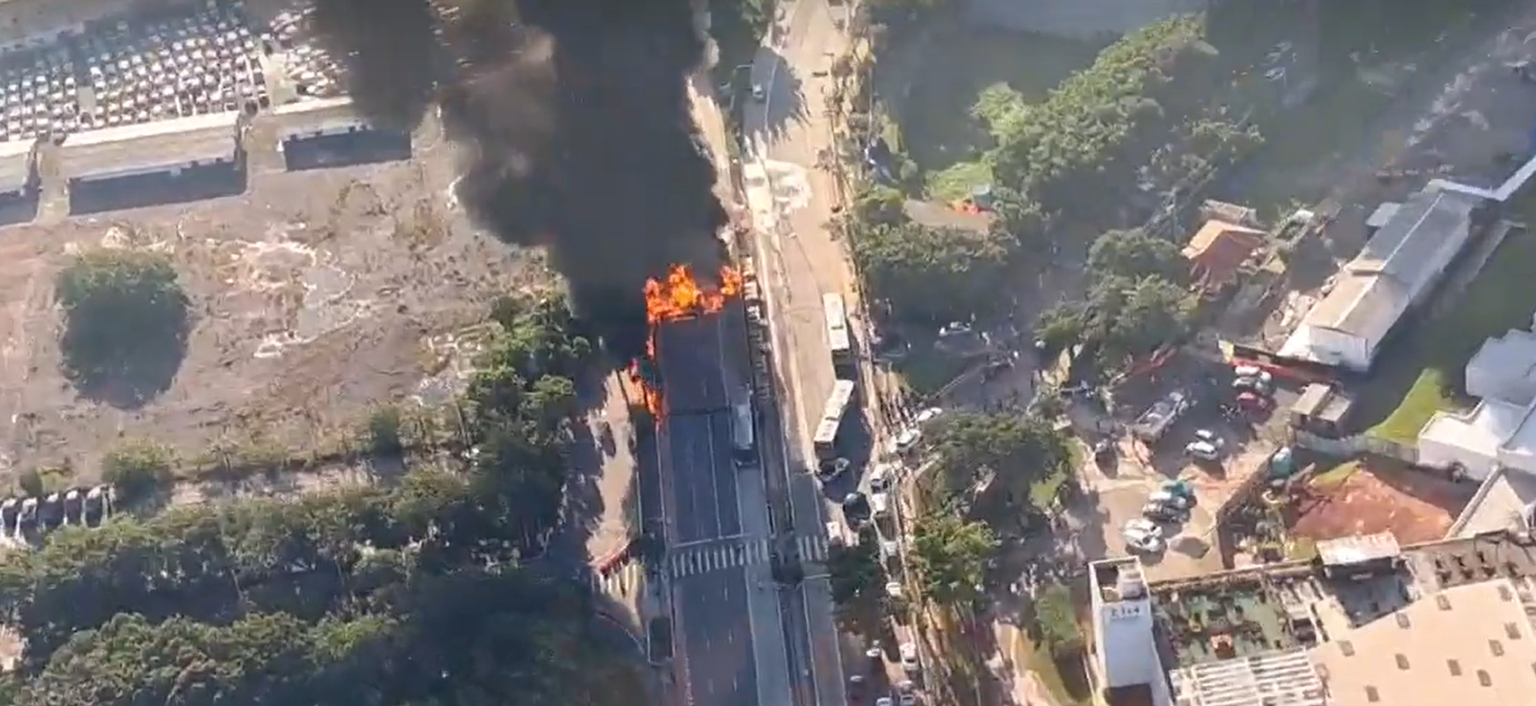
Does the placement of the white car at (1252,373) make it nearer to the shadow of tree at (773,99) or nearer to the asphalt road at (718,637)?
the asphalt road at (718,637)

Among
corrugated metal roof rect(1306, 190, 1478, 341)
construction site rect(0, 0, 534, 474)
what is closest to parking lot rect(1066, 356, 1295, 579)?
corrugated metal roof rect(1306, 190, 1478, 341)

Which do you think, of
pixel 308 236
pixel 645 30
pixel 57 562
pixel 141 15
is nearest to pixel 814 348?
pixel 645 30

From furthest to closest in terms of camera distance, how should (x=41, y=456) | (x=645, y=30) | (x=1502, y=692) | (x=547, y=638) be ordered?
(x=41, y=456) < (x=645, y=30) < (x=547, y=638) < (x=1502, y=692)

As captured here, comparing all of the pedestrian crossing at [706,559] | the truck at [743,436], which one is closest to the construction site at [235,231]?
the truck at [743,436]

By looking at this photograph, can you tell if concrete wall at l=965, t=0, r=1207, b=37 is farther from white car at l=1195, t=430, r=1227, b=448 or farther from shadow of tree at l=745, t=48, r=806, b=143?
white car at l=1195, t=430, r=1227, b=448

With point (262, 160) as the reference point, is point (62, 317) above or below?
below

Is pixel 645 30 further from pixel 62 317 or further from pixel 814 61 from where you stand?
pixel 62 317
